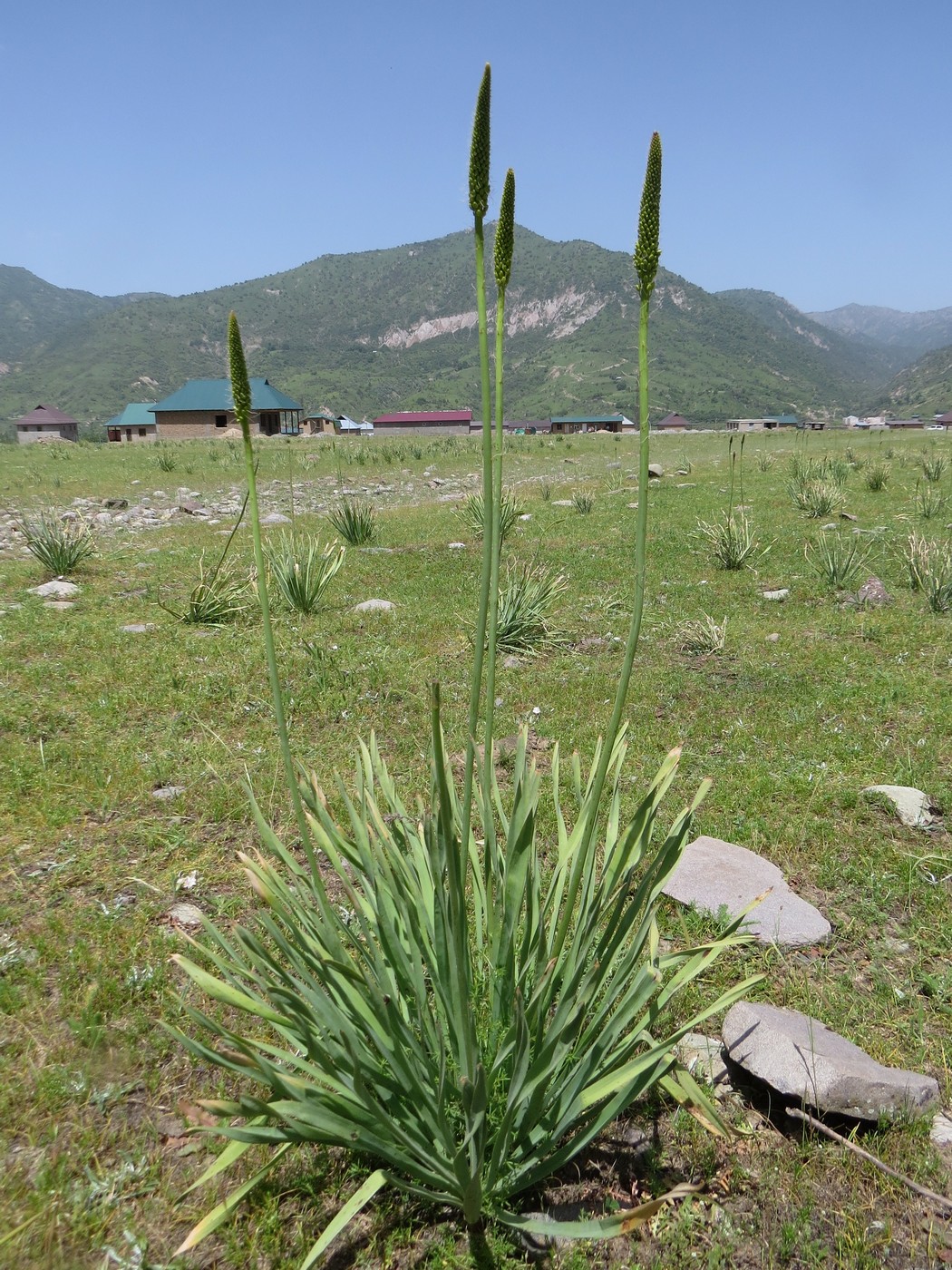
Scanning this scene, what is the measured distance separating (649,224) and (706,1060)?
90.5 inches

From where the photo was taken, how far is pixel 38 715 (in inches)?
178

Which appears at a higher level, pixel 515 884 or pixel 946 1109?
pixel 515 884

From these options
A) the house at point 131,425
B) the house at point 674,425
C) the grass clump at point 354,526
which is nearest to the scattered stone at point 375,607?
the grass clump at point 354,526

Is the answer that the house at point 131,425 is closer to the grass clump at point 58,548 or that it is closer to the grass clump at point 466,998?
the grass clump at point 58,548

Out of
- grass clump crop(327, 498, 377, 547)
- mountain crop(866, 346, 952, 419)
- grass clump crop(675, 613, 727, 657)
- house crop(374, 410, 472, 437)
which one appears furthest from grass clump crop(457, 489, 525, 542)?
mountain crop(866, 346, 952, 419)

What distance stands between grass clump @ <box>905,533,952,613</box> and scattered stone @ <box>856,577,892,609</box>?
288 millimetres

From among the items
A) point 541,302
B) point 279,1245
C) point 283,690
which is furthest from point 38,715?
point 541,302

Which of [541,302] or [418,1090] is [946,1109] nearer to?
[418,1090]

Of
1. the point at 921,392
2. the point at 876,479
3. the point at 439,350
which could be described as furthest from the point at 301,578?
the point at 439,350

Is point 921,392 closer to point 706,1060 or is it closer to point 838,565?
point 838,565

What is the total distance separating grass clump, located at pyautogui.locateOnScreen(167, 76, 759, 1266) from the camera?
1361 millimetres

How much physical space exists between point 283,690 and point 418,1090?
11.7ft

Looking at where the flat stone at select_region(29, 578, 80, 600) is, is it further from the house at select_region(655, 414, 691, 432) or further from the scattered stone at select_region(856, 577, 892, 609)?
the house at select_region(655, 414, 691, 432)

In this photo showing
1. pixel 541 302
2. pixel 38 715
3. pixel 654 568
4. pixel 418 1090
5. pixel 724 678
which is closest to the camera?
pixel 418 1090
